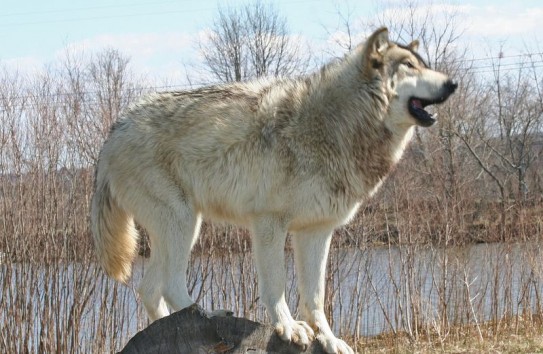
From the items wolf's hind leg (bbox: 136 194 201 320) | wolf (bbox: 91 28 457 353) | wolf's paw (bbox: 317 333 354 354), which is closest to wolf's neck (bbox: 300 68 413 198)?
wolf (bbox: 91 28 457 353)

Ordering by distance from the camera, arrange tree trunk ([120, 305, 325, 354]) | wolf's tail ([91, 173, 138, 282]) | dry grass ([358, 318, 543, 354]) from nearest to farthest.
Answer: tree trunk ([120, 305, 325, 354]) < wolf's tail ([91, 173, 138, 282]) < dry grass ([358, 318, 543, 354])

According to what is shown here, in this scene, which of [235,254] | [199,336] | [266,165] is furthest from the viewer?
[235,254]

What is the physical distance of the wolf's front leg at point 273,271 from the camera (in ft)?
15.4

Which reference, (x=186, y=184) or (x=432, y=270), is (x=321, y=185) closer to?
(x=186, y=184)

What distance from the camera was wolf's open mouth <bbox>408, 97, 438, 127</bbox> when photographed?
4.91m

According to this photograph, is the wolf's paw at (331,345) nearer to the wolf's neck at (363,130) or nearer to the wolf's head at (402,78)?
the wolf's neck at (363,130)

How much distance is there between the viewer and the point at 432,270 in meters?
10.1

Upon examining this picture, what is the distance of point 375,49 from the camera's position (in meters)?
5.05

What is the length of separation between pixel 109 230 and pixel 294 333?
1.51 m

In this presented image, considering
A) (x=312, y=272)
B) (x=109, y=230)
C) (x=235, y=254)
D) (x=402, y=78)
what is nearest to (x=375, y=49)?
(x=402, y=78)

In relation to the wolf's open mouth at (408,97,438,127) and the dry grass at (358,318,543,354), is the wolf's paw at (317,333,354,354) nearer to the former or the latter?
the wolf's open mouth at (408,97,438,127)

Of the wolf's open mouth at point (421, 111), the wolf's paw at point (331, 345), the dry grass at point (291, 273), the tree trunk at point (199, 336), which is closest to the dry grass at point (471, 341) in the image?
the dry grass at point (291, 273)

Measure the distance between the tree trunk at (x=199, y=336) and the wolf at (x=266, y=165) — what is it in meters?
0.23

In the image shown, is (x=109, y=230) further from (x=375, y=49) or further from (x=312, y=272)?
(x=375, y=49)
